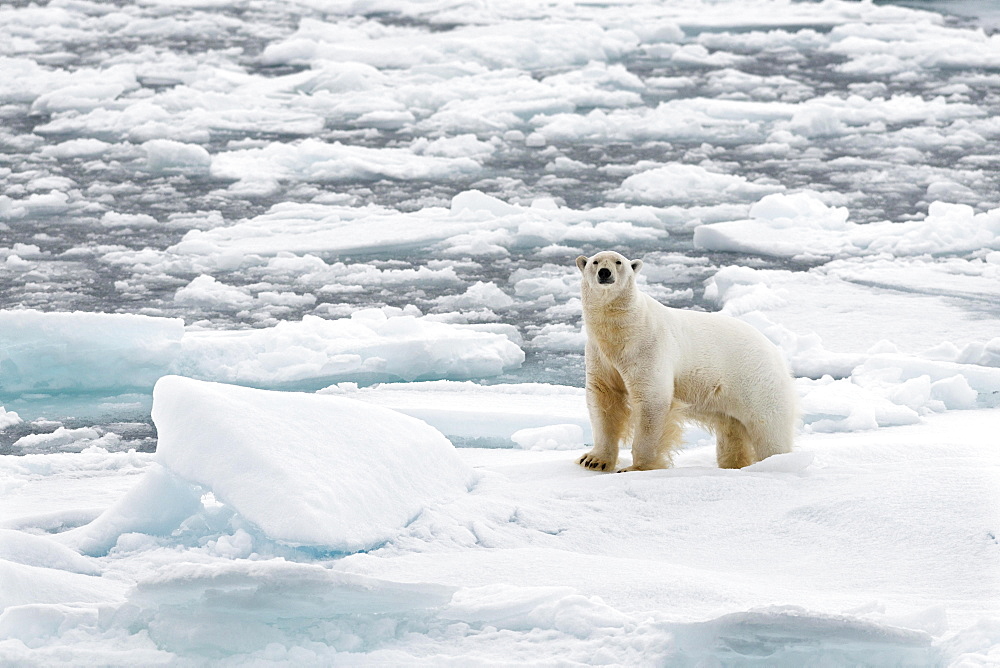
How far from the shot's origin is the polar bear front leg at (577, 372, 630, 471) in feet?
12.2

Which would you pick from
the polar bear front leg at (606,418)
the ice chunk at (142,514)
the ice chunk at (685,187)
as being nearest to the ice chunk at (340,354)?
the polar bear front leg at (606,418)

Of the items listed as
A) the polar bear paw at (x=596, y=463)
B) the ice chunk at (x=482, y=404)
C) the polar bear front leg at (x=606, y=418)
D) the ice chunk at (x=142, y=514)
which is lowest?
the ice chunk at (x=482, y=404)

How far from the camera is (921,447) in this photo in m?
3.67

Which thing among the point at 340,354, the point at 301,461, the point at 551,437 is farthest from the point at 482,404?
the point at 301,461

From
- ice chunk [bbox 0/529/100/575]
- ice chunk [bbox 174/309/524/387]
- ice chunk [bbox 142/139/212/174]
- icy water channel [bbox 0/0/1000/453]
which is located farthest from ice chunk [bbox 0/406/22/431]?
ice chunk [bbox 142/139/212/174]

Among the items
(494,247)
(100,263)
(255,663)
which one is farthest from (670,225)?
(255,663)

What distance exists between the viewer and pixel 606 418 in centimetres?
379

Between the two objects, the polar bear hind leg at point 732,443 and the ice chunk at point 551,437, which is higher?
the polar bear hind leg at point 732,443

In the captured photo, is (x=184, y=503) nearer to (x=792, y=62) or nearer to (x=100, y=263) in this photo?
(x=100, y=263)

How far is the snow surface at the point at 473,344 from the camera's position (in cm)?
227

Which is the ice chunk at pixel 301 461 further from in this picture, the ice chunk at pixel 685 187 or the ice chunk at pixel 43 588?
the ice chunk at pixel 685 187

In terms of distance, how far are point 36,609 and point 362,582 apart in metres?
0.61

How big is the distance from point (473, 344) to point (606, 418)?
191 cm

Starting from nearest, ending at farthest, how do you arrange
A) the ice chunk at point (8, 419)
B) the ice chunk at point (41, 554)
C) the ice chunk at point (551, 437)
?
1. the ice chunk at point (41, 554)
2. the ice chunk at point (551, 437)
3. the ice chunk at point (8, 419)
